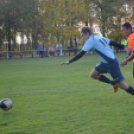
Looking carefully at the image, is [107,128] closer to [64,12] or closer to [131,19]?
[64,12]

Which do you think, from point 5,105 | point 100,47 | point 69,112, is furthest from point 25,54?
point 69,112

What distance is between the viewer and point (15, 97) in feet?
22.8

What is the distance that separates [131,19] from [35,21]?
506 inches

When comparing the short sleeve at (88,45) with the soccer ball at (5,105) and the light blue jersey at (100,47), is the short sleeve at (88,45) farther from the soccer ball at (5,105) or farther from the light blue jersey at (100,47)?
the soccer ball at (5,105)

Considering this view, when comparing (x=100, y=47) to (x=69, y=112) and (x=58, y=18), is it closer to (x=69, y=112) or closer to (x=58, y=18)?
(x=69, y=112)

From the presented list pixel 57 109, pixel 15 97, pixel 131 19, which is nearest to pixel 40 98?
pixel 15 97

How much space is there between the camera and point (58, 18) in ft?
109

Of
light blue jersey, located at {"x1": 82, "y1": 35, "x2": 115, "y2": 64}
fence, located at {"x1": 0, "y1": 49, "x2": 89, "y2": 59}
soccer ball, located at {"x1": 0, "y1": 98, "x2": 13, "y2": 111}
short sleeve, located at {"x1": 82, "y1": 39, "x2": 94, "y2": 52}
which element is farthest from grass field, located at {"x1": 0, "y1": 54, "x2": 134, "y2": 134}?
fence, located at {"x1": 0, "y1": 49, "x2": 89, "y2": 59}

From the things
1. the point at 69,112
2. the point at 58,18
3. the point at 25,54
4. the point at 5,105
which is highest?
the point at 58,18

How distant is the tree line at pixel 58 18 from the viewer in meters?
31.6

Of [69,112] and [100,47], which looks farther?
[100,47]

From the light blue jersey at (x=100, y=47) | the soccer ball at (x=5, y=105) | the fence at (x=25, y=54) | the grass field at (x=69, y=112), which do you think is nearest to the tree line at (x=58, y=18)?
the fence at (x=25, y=54)

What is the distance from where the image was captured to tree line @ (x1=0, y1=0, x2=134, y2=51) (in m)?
31.6

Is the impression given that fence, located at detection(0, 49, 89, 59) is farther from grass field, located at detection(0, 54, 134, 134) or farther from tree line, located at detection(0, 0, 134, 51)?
grass field, located at detection(0, 54, 134, 134)
